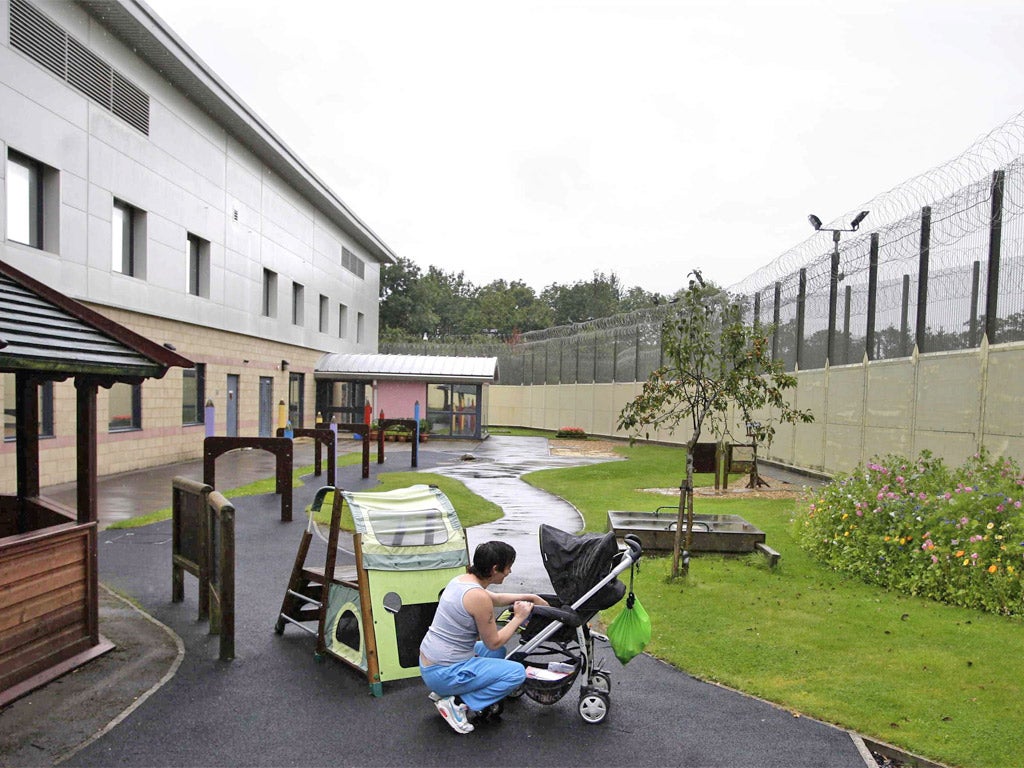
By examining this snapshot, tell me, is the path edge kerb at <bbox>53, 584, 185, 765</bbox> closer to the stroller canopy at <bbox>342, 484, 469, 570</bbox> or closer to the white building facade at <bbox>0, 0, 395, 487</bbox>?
the stroller canopy at <bbox>342, 484, 469, 570</bbox>

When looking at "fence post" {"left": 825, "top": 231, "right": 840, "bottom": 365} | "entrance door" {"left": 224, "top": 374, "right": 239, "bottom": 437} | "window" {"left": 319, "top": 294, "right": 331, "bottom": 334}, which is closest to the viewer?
"fence post" {"left": 825, "top": 231, "right": 840, "bottom": 365}

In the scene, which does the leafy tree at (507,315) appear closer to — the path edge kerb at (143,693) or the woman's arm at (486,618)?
the path edge kerb at (143,693)

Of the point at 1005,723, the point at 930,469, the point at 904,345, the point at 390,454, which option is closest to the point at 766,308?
the point at 904,345

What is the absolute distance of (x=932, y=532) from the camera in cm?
829

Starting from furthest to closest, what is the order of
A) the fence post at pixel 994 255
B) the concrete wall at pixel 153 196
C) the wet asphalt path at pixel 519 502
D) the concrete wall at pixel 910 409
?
the concrete wall at pixel 153 196 → the fence post at pixel 994 255 → the concrete wall at pixel 910 409 → the wet asphalt path at pixel 519 502

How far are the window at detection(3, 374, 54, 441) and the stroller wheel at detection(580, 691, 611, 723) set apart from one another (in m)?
12.3

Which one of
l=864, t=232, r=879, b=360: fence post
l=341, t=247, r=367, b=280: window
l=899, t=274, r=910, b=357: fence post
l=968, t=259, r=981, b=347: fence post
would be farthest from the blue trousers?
l=341, t=247, r=367, b=280: window

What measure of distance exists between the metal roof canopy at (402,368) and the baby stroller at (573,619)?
2951 centimetres

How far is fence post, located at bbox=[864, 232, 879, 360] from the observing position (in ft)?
54.4

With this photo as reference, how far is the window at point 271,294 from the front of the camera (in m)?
29.5

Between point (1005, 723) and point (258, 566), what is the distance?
7378 mm

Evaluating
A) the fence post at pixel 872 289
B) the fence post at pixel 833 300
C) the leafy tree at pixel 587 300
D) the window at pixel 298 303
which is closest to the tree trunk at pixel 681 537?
the fence post at pixel 872 289

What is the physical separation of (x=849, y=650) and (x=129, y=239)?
18.2 meters

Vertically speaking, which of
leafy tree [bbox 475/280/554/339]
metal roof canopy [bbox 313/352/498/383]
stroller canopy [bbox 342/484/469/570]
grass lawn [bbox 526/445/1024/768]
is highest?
leafy tree [bbox 475/280/554/339]
